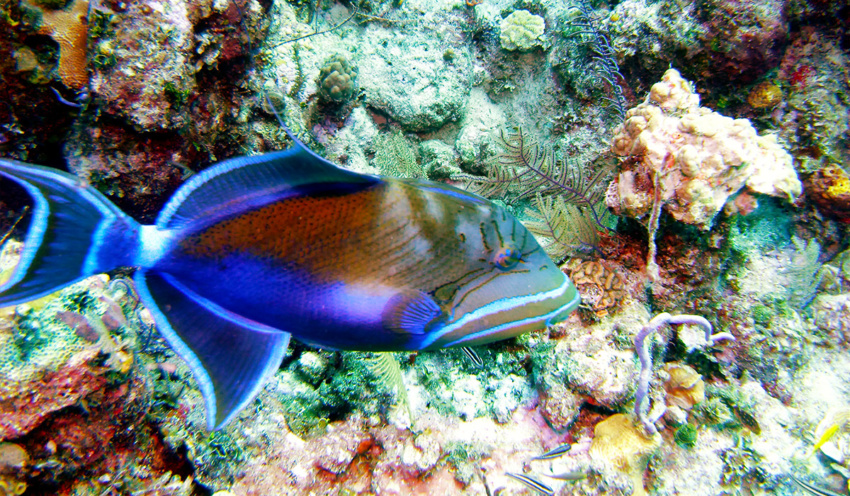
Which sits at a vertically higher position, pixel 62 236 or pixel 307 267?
pixel 62 236

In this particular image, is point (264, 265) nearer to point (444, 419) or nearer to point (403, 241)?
point (403, 241)

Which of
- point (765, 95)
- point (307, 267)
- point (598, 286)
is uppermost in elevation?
point (765, 95)

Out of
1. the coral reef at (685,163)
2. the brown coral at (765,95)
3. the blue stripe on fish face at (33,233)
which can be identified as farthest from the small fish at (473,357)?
the brown coral at (765,95)

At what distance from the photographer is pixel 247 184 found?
1136 mm

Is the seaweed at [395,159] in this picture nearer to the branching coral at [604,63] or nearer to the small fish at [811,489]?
the branching coral at [604,63]

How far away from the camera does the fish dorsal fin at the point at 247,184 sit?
1084mm

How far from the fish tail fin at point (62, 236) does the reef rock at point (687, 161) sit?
8.76 feet

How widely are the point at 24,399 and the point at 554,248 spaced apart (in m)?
2.93

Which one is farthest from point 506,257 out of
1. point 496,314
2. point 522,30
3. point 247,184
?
point 522,30

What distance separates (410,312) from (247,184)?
684 mm

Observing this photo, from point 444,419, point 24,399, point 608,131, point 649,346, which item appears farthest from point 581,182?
point 24,399

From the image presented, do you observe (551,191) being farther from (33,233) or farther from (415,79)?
(33,233)

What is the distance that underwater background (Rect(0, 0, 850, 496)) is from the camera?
5.57 feet

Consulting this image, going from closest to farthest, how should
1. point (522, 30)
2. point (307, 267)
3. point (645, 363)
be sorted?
point (307, 267)
point (645, 363)
point (522, 30)
